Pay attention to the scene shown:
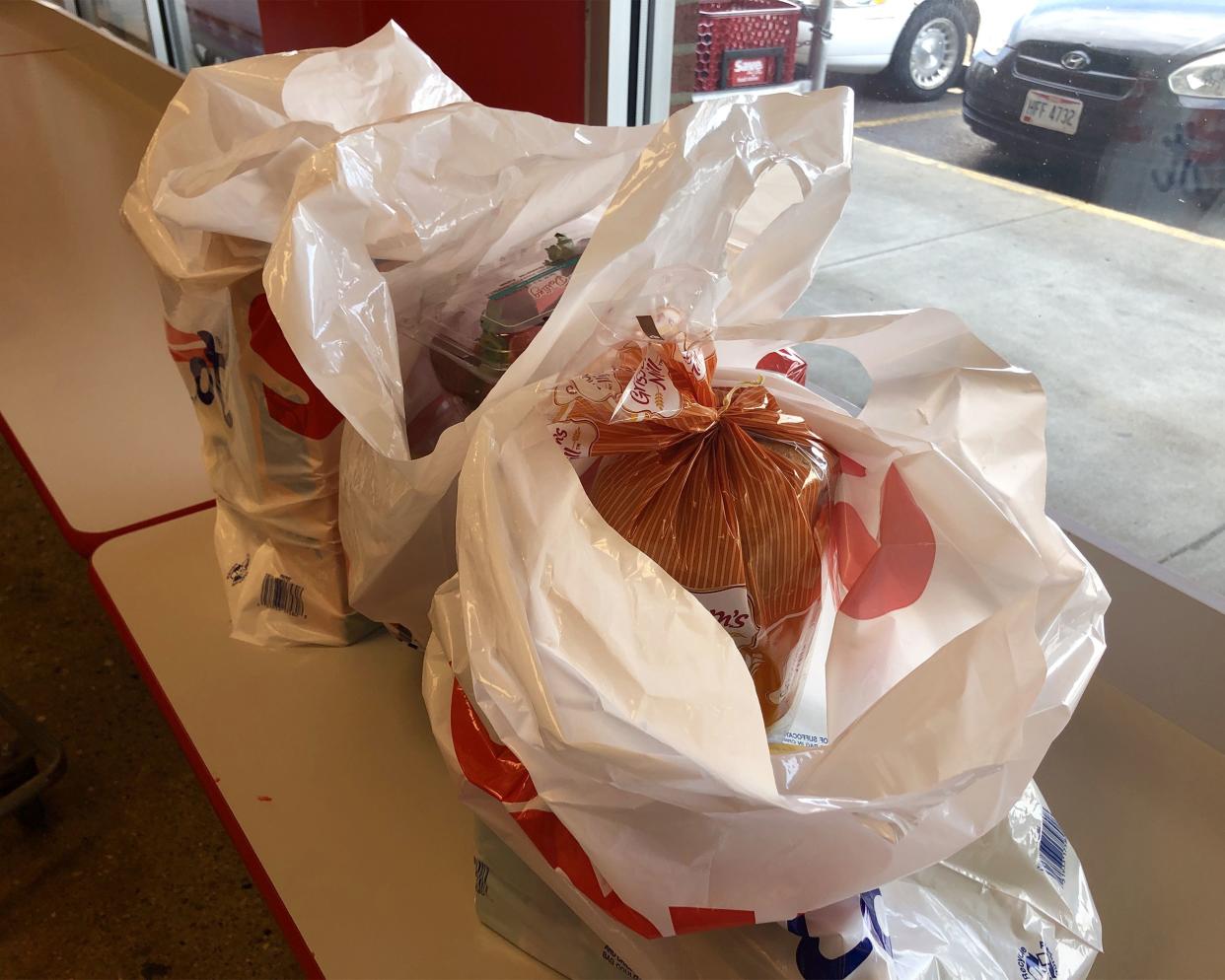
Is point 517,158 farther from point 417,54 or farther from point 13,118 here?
point 13,118

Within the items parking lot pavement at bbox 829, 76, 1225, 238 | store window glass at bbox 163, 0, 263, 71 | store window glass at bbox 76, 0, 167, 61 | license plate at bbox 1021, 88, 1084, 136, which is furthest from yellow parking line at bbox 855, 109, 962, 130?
store window glass at bbox 76, 0, 167, 61

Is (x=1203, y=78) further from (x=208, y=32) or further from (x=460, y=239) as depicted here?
(x=208, y=32)

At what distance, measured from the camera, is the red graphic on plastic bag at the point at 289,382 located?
1.88 ft

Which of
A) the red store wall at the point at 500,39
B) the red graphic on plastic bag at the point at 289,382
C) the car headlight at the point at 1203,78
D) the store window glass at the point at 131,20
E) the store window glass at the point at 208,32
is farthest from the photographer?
the store window glass at the point at 131,20

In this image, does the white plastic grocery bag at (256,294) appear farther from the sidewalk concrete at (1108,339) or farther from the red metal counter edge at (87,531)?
the sidewalk concrete at (1108,339)

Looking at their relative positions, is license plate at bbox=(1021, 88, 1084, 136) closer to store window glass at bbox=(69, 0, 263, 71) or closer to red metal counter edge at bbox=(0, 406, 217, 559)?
red metal counter edge at bbox=(0, 406, 217, 559)

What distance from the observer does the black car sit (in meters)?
0.70

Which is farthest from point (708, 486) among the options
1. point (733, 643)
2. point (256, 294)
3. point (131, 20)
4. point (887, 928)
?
point (131, 20)

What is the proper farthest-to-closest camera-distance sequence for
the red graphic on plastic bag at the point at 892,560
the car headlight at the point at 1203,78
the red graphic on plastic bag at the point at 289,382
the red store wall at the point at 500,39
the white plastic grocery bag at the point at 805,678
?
the red store wall at the point at 500,39 → the car headlight at the point at 1203,78 → the red graphic on plastic bag at the point at 289,382 → the red graphic on plastic bag at the point at 892,560 → the white plastic grocery bag at the point at 805,678

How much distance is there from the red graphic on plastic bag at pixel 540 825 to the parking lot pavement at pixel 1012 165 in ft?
1.45

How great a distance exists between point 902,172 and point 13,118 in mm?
1889

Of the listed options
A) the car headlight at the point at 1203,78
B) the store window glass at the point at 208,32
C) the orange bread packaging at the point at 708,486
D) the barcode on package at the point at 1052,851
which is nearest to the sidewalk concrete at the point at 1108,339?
the car headlight at the point at 1203,78

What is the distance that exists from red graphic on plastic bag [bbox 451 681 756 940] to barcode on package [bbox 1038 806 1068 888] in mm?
201

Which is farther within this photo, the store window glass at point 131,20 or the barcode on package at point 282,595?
the store window glass at point 131,20
